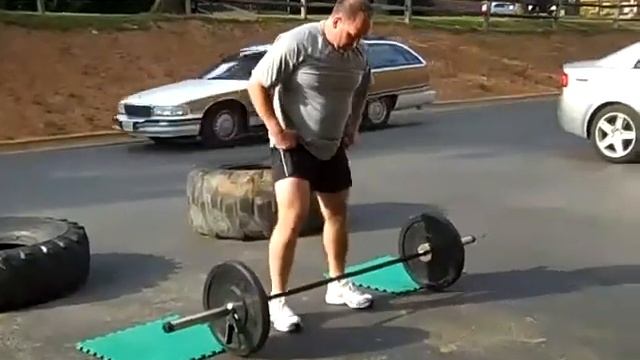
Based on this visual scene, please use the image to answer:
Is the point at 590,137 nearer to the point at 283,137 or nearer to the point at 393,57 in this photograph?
the point at 393,57

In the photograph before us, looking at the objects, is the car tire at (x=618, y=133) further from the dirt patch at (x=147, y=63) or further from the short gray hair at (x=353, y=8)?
the dirt patch at (x=147, y=63)

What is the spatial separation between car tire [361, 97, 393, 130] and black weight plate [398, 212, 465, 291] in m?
9.81

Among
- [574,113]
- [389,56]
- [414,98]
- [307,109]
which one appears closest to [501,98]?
[414,98]

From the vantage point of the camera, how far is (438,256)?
643 centimetres

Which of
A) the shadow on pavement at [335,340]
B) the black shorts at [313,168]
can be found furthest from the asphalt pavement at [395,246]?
the black shorts at [313,168]

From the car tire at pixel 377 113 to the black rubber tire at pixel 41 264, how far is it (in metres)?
9.72

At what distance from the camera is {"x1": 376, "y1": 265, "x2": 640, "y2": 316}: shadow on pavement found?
6.31m

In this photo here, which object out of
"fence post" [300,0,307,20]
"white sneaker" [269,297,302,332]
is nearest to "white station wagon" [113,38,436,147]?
"white sneaker" [269,297,302,332]

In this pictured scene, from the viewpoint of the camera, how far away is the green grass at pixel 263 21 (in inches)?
851

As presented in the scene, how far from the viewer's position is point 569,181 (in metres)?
10.7

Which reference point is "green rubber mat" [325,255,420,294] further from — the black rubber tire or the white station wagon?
the white station wagon

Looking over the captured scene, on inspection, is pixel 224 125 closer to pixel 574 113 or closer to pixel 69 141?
pixel 69 141

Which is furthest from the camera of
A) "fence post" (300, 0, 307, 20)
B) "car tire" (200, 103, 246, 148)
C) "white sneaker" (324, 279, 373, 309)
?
"fence post" (300, 0, 307, 20)

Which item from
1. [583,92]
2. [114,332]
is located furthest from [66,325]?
[583,92]
